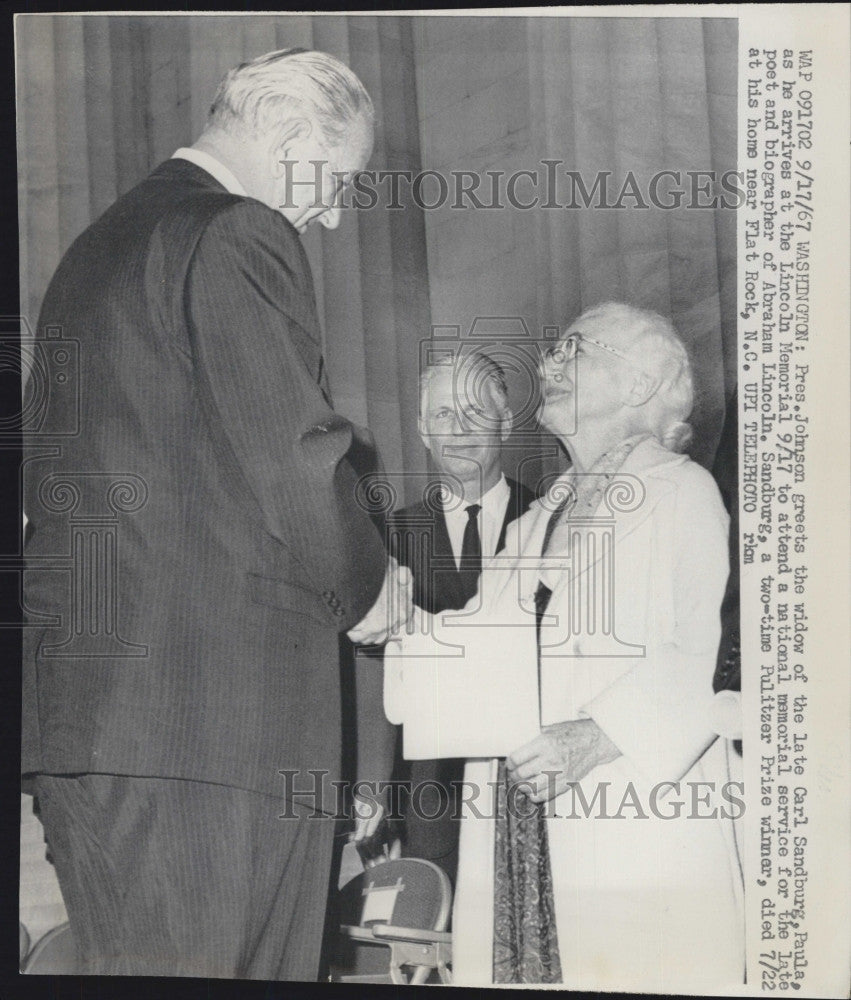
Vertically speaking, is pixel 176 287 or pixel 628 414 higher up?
pixel 176 287

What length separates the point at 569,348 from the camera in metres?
3.74

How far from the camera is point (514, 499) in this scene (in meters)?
3.75

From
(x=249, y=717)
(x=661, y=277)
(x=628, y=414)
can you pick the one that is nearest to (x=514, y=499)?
(x=628, y=414)

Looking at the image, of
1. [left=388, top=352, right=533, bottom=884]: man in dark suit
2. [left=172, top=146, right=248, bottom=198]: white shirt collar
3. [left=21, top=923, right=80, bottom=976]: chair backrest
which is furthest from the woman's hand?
[left=172, top=146, right=248, bottom=198]: white shirt collar

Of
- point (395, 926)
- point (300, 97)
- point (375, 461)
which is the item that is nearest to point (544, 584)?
point (375, 461)

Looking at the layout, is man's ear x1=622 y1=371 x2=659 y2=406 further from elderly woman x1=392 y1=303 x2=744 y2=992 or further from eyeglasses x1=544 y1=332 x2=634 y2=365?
eyeglasses x1=544 y1=332 x2=634 y2=365

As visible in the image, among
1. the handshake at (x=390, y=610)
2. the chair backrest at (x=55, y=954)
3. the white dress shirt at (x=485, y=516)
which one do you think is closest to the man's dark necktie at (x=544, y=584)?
the white dress shirt at (x=485, y=516)

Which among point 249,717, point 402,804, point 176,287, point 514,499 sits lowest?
point 402,804

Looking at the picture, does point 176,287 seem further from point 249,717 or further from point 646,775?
point 646,775

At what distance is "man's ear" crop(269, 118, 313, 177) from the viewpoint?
3.77m

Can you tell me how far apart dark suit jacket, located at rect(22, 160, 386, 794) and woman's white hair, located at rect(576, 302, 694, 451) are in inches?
37.5

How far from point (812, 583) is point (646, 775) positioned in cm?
81

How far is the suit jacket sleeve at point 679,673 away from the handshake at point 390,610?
2.14ft

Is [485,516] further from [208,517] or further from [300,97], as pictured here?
[300,97]
